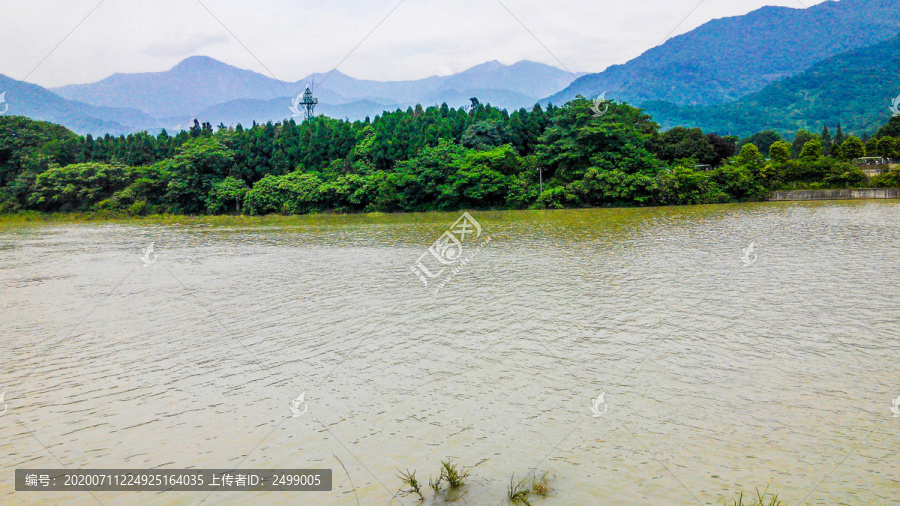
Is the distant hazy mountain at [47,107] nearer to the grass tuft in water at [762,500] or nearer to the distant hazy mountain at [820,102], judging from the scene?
the grass tuft in water at [762,500]

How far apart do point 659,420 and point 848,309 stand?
228 inches

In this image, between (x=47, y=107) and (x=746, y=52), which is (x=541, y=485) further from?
(x=746, y=52)

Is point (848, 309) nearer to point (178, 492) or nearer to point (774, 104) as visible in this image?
point (178, 492)

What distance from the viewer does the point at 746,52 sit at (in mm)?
170125

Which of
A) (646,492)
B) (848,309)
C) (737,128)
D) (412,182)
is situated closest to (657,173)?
(412,182)

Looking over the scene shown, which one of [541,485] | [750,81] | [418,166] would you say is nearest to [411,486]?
[541,485]

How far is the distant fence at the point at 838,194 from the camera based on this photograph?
35.4 meters

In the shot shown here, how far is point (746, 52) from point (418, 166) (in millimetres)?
166025

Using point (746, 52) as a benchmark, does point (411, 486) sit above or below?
below

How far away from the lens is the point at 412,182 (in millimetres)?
40719

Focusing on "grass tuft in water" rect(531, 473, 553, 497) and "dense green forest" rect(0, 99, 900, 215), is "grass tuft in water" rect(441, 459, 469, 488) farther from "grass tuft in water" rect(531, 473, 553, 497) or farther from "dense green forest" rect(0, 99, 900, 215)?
"dense green forest" rect(0, 99, 900, 215)

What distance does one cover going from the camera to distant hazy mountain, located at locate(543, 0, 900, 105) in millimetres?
149875

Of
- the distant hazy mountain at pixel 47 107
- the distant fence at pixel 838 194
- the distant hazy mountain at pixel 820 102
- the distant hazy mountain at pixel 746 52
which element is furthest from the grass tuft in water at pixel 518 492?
the distant hazy mountain at pixel 746 52

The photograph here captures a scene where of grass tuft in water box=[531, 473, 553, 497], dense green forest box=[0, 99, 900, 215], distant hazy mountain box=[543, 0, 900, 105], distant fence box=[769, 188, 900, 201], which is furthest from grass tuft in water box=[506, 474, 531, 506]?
distant hazy mountain box=[543, 0, 900, 105]
